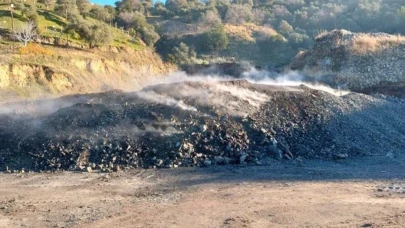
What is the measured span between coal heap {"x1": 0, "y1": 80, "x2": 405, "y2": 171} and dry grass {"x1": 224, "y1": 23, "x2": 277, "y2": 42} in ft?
106

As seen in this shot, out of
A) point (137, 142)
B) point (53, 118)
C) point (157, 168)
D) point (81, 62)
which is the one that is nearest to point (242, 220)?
point (157, 168)

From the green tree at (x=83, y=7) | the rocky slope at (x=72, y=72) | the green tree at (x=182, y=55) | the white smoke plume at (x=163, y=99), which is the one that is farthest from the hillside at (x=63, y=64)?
the white smoke plume at (x=163, y=99)

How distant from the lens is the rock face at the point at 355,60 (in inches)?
1013

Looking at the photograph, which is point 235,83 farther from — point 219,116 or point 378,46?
point 378,46

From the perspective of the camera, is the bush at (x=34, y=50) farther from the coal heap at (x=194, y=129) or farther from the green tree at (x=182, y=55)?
the green tree at (x=182, y=55)

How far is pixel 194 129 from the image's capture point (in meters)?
12.7

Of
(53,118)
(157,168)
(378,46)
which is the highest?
(378,46)

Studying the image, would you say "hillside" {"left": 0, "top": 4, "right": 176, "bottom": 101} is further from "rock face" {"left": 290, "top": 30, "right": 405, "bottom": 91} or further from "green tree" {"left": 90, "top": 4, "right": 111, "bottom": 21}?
"rock face" {"left": 290, "top": 30, "right": 405, "bottom": 91}

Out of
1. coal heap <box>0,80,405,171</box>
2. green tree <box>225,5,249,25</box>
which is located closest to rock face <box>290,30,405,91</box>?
coal heap <box>0,80,405,171</box>

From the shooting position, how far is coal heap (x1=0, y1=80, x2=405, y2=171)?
11.9 metres

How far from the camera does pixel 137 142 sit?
12.2 meters

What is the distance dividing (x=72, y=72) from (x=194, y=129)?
1616 centimetres

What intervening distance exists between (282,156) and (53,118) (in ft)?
21.7

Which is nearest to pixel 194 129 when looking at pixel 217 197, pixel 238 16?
pixel 217 197
